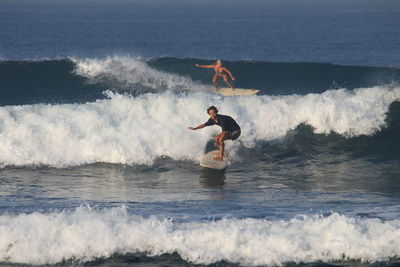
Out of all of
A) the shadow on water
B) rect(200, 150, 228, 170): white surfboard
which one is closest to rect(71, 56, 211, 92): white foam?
rect(200, 150, 228, 170): white surfboard

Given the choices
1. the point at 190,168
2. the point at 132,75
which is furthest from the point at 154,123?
the point at 132,75

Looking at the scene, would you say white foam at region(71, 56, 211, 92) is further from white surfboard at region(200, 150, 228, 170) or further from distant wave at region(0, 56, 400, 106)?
white surfboard at region(200, 150, 228, 170)

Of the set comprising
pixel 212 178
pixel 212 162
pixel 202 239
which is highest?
pixel 212 162

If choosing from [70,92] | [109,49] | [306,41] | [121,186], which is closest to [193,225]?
[121,186]

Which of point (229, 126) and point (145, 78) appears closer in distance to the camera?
point (229, 126)

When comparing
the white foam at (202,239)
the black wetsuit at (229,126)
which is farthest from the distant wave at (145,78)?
the white foam at (202,239)

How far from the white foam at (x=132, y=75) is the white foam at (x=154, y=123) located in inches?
196

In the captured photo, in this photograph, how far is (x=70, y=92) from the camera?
2391 centimetres

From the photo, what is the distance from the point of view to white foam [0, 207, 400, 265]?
10.6 metres

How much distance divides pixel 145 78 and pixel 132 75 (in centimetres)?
53

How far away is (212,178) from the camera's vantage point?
1584cm

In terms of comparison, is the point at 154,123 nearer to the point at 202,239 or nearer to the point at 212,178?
the point at 212,178

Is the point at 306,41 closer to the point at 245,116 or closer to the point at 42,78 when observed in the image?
the point at 42,78

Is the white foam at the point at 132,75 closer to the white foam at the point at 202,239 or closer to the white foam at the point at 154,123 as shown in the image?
the white foam at the point at 154,123
